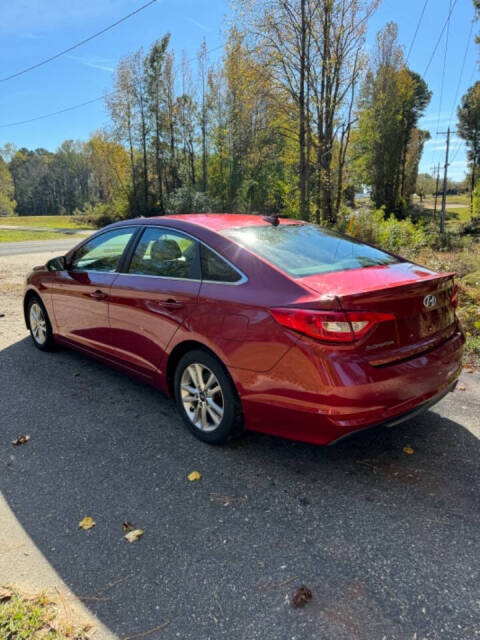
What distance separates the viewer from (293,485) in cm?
280

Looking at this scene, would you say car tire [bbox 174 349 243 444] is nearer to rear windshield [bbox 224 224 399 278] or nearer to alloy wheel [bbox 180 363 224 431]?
alloy wheel [bbox 180 363 224 431]

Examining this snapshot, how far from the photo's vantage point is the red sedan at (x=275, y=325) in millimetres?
2527

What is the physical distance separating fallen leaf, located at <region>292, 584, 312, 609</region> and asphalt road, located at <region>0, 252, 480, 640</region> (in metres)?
0.02

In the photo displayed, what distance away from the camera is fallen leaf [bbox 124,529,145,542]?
7.74 ft

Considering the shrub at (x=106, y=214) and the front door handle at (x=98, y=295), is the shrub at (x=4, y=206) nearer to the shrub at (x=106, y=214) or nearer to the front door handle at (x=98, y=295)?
the shrub at (x=106, y=214)

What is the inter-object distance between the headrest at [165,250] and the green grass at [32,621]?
2.31m

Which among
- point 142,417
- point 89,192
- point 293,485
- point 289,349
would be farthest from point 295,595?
point 89,192

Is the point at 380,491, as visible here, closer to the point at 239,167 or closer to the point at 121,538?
the point at 121,538

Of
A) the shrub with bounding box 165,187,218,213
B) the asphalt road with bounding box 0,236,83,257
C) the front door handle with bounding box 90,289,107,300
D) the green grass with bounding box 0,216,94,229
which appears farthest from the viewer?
the green grass with bounding box 0,216,94,229

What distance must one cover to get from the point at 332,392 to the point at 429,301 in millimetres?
943

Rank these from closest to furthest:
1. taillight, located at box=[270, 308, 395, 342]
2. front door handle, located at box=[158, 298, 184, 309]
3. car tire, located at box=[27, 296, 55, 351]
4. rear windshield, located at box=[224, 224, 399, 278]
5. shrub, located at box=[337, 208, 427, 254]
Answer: taillight, located at box=[270, 308, 395, 342], rear windshield, located at box=[224, 224, 399, 278], front door handle, located at box=[158, 298, 184, 309], car tire, located at box=[27, 296, 55, 351], shrub, located at box=[337, 208, 427, 254]

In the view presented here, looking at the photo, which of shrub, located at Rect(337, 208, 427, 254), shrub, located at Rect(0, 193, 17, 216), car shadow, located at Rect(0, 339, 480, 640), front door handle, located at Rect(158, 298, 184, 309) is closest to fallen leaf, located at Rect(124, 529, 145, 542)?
car shadow, located at Rect(0, 339, 480, 640)

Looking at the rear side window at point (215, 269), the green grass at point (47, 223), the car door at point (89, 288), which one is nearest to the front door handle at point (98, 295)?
the car door at point (89, 288)

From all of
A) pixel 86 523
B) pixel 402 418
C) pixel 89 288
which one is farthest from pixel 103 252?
pixel 402 418
